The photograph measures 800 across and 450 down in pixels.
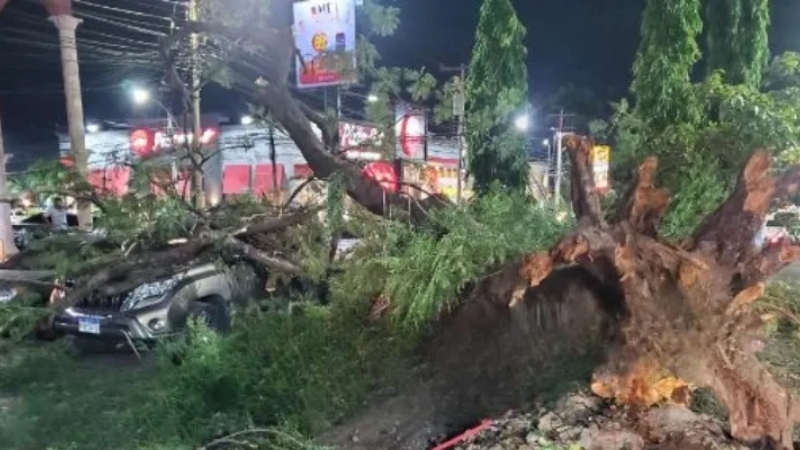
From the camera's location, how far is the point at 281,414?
4.16 meters

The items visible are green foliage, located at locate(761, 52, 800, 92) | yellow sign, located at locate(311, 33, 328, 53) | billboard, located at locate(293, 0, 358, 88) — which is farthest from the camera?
yellow sign, located at locate(311, 33, 328, 53)

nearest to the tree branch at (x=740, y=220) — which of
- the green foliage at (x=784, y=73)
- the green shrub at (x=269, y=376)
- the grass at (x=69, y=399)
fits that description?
the green shrub at (x=269, y=376)

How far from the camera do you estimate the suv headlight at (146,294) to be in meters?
6.17

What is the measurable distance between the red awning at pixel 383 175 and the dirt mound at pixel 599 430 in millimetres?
2641

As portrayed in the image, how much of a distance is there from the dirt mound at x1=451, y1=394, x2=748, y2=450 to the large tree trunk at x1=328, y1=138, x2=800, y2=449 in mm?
99

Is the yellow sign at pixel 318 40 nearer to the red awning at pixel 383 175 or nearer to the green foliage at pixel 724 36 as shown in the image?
the red awning at pixel 383 175

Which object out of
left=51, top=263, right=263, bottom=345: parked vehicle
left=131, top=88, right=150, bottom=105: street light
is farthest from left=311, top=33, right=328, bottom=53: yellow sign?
left=51, top=263, right=263, bottom=345: parked vehicle

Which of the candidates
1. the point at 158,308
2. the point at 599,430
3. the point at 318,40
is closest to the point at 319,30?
the point at 318,40

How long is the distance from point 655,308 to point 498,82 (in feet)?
22.8

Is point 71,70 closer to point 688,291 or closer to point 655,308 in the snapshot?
point 655,308

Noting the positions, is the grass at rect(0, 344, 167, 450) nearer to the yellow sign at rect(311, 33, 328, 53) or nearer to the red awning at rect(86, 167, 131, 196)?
the red awning at rect(86, 167, 131, 196)

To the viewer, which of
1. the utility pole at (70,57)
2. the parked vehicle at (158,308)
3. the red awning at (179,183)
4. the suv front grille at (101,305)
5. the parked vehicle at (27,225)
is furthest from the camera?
the utility pole at (70,57)

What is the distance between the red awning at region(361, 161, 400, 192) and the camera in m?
5.57

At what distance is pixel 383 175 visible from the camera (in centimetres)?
568
